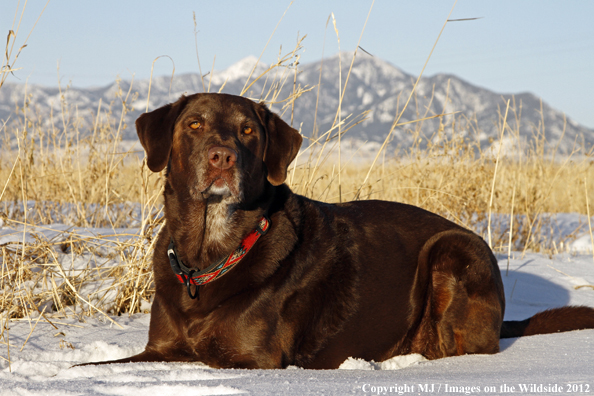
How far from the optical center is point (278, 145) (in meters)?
3.34

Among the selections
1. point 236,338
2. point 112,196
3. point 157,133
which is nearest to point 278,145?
point 157,133

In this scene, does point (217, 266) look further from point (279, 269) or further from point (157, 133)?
point (157, 133)

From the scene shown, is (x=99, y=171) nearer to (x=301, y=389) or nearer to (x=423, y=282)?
(x=423, y=282)

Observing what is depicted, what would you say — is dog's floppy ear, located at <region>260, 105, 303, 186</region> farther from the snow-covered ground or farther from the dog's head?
the snow-covered ground

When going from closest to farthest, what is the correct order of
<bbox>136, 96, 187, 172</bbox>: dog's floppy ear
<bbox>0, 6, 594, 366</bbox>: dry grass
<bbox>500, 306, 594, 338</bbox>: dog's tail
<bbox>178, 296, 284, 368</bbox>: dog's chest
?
<bbox>178, 296, 284, 368</bbox>: dog's chest, <bbox>136, 96, 187, 172</bbox>: dog's floppy ear, <bbox>500, 306, 594, 338</bbox>: dog's tail, <bbox>0, 6, 594, 366</bbox>: dry grass

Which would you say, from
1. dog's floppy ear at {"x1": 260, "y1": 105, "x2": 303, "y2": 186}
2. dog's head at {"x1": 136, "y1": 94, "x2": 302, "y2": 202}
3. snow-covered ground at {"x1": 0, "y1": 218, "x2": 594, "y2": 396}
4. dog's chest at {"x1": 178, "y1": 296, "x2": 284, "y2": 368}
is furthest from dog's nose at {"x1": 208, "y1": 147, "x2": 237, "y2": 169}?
snow-covered ground at {"x1": 0, "y1": 218, "x2": 594, "y2": 396}

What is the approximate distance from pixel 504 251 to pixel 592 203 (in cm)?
693

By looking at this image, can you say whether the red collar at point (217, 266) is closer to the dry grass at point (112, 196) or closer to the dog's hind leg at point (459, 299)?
the dry grass at point (112, 196)

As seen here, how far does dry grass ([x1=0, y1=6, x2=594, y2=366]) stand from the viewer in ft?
13.6

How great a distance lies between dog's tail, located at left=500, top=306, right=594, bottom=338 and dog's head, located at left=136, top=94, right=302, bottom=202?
199 cm

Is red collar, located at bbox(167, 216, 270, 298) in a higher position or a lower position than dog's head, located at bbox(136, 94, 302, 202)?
lower

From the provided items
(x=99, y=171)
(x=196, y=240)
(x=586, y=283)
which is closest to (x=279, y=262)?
(x=196, y=240)

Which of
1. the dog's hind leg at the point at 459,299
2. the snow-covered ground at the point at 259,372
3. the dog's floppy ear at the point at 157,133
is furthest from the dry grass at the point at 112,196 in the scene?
the dog's hind leg at the point at 459,299

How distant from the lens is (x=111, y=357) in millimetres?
3227
